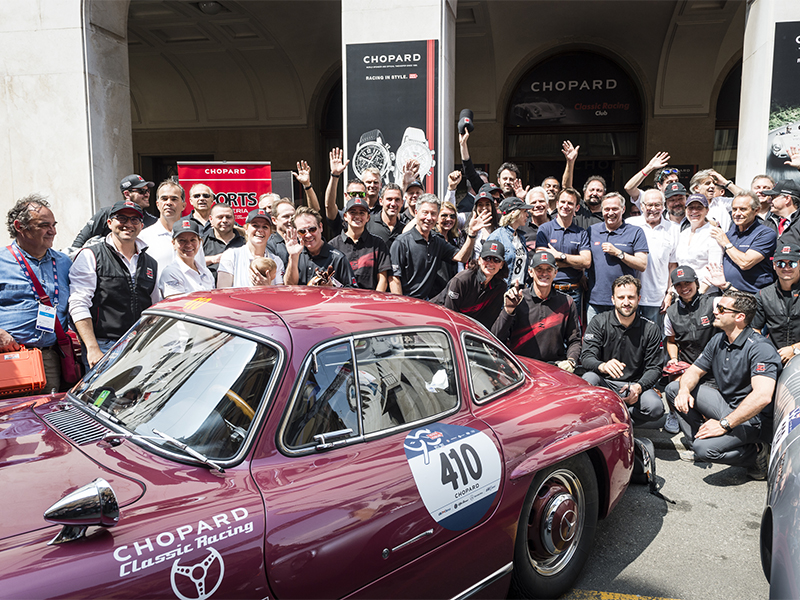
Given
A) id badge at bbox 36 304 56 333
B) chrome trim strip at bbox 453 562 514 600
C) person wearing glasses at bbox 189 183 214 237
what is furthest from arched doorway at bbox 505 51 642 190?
chrome trim strip at bbox 453 562 514 600

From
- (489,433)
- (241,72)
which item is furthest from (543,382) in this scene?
(241,72)

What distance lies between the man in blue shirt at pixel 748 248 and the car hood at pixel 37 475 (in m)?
5.64

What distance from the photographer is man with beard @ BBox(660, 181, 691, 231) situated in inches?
253

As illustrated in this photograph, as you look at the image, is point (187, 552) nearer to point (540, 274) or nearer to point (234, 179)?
point (540, 274)

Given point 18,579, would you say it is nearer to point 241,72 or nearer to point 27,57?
point 27,57

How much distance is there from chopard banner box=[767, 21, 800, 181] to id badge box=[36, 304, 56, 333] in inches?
326

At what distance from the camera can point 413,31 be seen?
7.78 meters

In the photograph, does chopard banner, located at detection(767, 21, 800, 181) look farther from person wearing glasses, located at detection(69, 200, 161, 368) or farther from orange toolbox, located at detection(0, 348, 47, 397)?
orange toolbox, located at detection(0, 348, 47, 397)

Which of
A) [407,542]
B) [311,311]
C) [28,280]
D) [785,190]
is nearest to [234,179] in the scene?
[28,280]

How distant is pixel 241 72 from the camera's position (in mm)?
14641

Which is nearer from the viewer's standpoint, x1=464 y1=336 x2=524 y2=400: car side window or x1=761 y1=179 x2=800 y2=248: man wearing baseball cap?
x1=464 y1=336 x2=524 y2=400: car side window

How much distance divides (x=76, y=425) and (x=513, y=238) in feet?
14.1

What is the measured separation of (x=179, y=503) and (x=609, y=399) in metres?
2.63

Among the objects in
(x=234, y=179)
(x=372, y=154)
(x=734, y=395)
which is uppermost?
(x=372, y=154)
